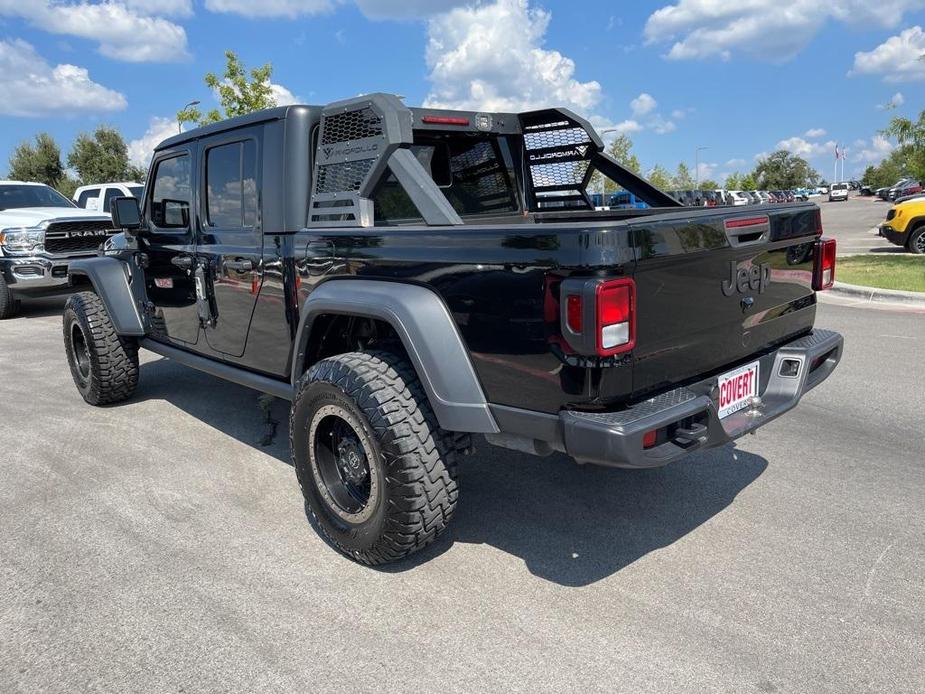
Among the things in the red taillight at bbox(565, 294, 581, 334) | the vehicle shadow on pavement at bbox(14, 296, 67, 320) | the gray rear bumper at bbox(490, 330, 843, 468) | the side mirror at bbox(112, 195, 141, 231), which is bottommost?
the vehicle shadow on pavement at bbox(14, 296, 67, 320)

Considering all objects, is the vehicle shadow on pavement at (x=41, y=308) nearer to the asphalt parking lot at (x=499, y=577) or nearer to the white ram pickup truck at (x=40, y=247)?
the white ram pickup truck at (x=40, y=247)

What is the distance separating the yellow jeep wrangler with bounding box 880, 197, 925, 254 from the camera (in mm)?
14359

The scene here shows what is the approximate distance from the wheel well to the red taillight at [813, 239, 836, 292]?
2099 mm

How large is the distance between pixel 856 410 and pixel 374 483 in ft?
11.9

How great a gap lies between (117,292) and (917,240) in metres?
15.1

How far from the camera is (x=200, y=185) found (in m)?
4.33

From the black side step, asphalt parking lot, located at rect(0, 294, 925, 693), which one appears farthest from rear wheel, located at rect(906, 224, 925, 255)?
the black side step

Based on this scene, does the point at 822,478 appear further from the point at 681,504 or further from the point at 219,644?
the point at 219,644

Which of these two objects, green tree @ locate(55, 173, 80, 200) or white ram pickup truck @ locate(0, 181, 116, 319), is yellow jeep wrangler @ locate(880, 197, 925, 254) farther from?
green tree @ locate(55, 173, 80, 200)

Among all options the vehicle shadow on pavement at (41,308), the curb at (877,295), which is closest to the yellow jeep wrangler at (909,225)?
the curb at (877,295)

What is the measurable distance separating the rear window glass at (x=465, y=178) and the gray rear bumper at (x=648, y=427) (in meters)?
1.34

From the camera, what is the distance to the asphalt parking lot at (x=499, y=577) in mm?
2408

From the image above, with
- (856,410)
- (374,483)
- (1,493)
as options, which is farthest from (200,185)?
(856,410)

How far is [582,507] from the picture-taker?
360 cm
